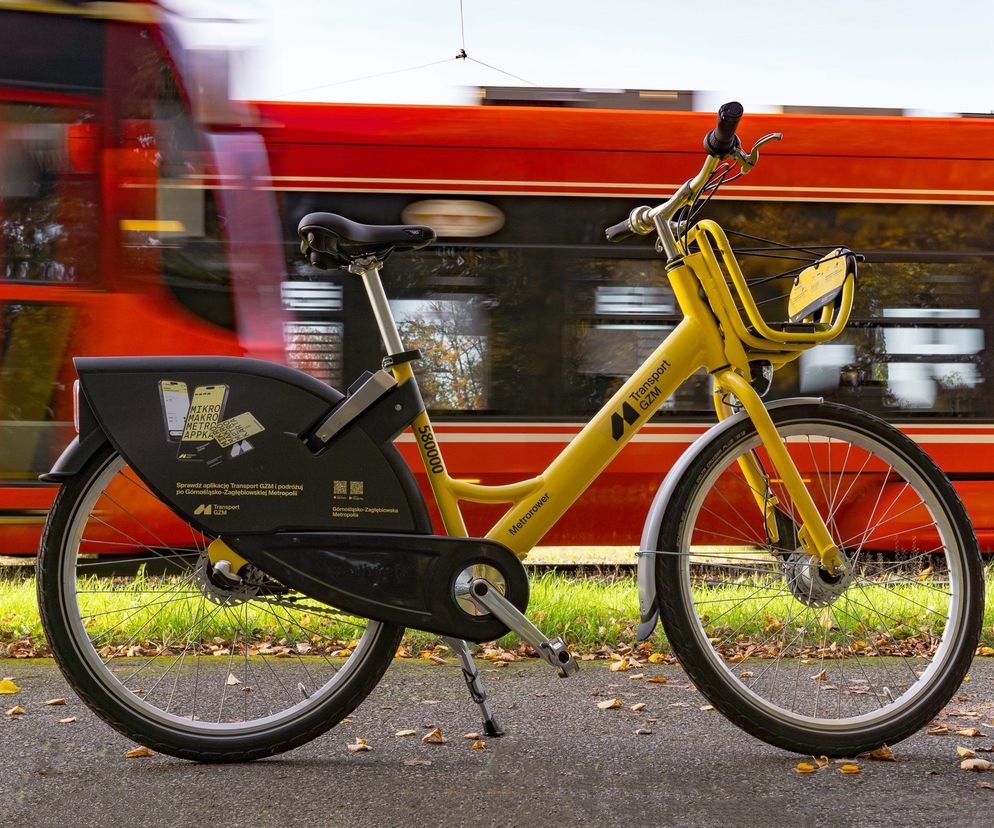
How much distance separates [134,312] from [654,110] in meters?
3.53

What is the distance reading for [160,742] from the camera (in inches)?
100

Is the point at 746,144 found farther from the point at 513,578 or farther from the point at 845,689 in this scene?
the point at 513,578

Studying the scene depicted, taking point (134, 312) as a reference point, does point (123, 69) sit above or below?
above

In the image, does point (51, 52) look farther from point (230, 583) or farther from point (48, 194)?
point (230, 583)

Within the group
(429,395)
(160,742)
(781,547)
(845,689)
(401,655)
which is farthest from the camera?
(429,395)

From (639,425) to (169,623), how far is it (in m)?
1.47

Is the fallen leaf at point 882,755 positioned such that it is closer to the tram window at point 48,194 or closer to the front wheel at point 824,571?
the front wheel at point 824,571

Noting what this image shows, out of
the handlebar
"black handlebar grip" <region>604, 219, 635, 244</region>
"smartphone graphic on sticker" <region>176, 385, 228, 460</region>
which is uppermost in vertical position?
the handlebar

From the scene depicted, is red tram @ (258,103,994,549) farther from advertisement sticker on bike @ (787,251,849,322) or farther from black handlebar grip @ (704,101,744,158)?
black handlebar grip @ (704,101,744,158)

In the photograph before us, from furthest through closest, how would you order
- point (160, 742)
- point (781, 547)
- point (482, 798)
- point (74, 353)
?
point (74, 353) → point (781, 547) → point (160, 742) → point (482, 798)

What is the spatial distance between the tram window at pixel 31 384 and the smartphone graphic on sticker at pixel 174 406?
12.1 ft

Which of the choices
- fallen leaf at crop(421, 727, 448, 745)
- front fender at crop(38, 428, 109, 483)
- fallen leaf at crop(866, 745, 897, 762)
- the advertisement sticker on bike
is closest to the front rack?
the advertisement sticker on bike

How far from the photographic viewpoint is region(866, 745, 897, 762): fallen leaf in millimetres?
2635

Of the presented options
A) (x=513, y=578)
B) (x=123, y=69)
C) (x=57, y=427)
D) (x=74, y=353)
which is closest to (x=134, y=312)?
(x=74, y=353)
